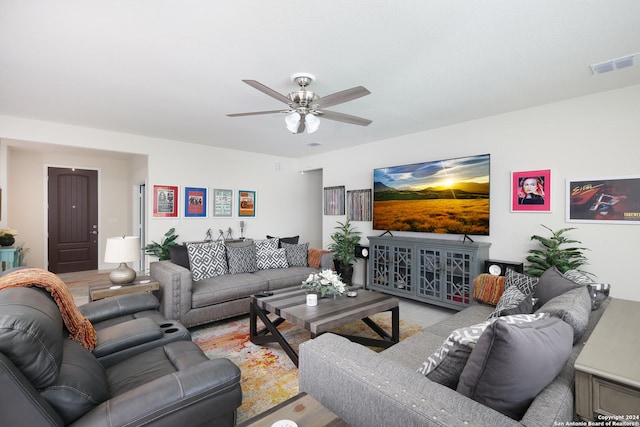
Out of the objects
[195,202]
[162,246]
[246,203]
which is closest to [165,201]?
[195,202]

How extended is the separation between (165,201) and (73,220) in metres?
2.67

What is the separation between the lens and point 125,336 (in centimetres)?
186

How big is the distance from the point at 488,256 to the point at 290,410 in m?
3.54

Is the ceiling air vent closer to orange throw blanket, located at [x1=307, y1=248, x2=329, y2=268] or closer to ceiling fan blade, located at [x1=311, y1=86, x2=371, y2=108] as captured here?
ceiling fan blade, located at [x1=311, y1=86, x2=371, y2=108]

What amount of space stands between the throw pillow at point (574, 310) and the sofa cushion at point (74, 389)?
200cm

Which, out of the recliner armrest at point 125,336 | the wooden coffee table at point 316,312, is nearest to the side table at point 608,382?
the wooden coffee table at point 316,312

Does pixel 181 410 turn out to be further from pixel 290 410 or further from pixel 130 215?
pixel 130 215

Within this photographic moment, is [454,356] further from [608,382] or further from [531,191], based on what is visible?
[531,191]

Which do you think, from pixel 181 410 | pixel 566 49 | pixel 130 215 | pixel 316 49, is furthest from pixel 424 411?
pixel 130 215

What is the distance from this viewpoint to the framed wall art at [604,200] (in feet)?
9.31

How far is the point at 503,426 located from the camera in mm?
861

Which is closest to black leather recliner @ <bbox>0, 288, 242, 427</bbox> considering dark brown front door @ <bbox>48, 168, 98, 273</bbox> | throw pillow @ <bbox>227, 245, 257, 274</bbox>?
throw pillow @ <bbox>227, 245, 257, 274</bbox>

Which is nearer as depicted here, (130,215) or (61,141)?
(61,141)

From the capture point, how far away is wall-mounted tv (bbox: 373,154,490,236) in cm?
377
